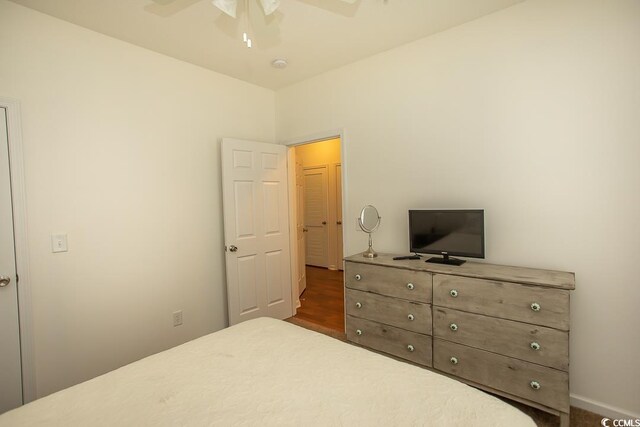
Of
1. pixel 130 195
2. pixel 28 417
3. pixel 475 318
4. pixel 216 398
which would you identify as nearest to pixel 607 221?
pixel 475 318

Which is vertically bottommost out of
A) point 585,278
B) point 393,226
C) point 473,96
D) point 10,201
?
point 585,278

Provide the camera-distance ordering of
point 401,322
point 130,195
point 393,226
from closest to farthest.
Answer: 1. point 401,322
2. point 130,195
3. point 393,226

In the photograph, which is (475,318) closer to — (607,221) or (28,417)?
Answer: (607,221)

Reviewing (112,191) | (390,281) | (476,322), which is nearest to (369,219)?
(390,281)

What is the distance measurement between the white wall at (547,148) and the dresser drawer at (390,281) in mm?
458

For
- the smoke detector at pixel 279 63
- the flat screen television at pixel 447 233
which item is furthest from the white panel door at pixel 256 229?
Answer: the flat screen television at pixel 447 233

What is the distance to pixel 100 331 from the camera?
2.32 m

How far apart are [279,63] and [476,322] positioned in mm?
2653

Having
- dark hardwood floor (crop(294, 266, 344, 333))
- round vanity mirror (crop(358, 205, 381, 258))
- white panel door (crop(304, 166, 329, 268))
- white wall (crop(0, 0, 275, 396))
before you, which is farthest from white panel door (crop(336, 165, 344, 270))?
round vanity mirror (crop(358, 205, 381, 258))

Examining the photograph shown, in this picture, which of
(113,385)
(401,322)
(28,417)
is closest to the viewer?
(28,417)

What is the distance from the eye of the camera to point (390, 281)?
2311mm

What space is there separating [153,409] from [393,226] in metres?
2.16

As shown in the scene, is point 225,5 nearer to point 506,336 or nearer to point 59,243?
point 59,243

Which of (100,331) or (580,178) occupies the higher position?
(580,178)
